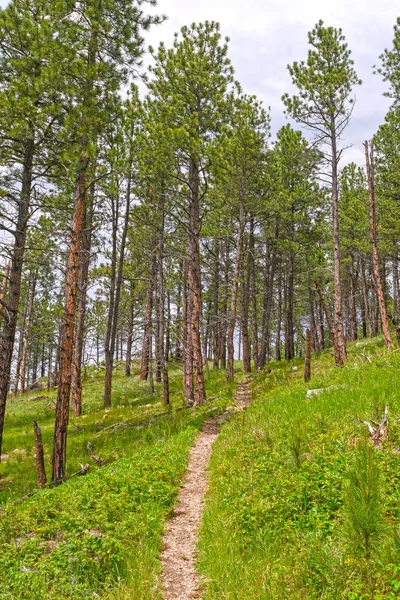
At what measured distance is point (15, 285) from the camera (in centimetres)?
1091

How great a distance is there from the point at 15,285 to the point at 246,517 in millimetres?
9172

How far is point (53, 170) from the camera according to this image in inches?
457

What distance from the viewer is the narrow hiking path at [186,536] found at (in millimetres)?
4125

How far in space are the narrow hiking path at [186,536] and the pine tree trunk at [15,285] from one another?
5440mm

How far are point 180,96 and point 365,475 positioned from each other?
14.9 metres

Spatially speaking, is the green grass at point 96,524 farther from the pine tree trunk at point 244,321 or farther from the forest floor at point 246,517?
the pine tree trunk at point 244,321

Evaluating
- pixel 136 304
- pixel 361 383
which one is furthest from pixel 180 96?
pixel 136 304

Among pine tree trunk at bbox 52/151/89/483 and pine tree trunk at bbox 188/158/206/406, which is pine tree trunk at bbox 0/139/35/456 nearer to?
pine tree trunk at bbox 52/151/89/483

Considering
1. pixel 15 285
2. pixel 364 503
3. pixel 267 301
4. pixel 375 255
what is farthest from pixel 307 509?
pixel 267 301

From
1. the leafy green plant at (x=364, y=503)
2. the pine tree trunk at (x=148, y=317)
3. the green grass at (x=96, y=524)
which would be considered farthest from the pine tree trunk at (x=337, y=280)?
the leafy green plant at (x=364, y=503)

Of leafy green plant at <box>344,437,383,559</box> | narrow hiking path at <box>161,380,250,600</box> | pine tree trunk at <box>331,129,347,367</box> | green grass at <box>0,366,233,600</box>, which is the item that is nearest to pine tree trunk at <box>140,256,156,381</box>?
pine tree trunk at <box>331,129,347,367</box>

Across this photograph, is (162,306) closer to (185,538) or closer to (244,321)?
(244,321)

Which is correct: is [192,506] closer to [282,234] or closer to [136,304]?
[282,234]

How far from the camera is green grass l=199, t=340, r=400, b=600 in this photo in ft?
10.2
